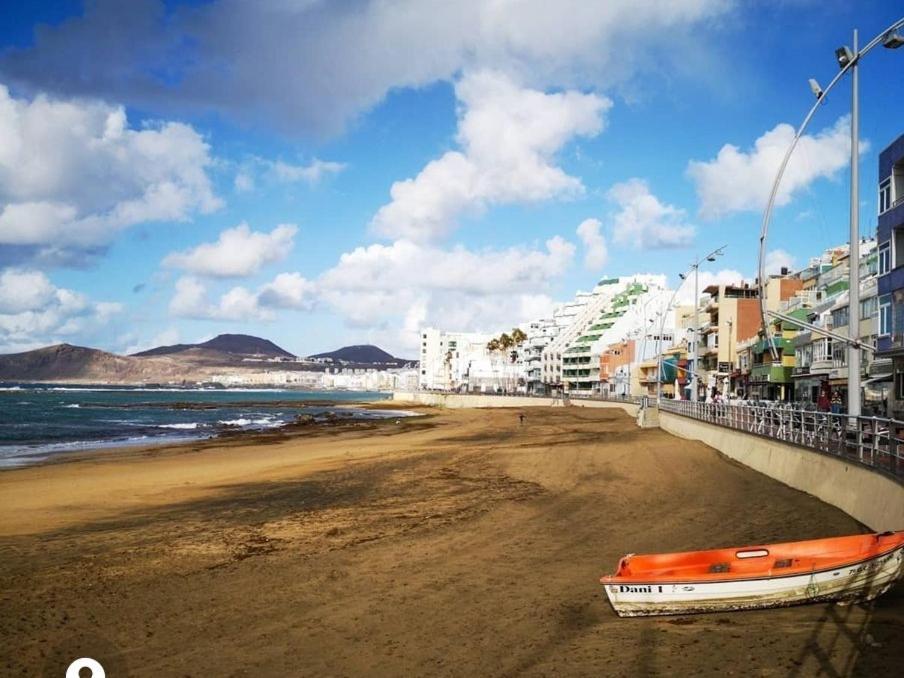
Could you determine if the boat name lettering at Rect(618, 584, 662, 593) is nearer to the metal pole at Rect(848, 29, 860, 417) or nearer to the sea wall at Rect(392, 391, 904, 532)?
the sea wall at Rect(392, 391, 904, 532)

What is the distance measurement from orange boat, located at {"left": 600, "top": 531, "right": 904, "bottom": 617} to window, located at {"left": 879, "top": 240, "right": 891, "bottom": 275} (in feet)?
76.2

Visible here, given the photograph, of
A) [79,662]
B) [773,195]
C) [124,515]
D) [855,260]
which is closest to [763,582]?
[79,662]

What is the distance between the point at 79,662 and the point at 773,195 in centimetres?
1813

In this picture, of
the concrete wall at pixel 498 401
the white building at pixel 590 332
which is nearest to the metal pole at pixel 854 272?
the concrete wall at pixel 498 401

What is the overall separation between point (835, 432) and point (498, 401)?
106 meters

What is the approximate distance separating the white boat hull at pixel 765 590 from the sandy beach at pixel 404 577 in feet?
0.49

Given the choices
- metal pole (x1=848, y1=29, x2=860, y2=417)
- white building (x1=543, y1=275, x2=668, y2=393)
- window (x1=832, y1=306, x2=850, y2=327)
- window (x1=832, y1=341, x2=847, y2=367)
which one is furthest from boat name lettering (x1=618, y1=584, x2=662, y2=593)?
white building (x1=543, y1=275, x2=668, y2=393)

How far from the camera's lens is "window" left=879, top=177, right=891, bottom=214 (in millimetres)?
28094

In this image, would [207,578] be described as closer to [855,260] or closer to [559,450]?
[855,260]

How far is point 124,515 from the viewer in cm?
1889

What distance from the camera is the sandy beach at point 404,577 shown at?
816cm

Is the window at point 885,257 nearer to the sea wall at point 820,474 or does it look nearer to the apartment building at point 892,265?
the apartment building at point 892,265

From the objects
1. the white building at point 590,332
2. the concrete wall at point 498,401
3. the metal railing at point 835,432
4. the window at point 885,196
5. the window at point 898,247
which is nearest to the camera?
the metal railing at point 835,432

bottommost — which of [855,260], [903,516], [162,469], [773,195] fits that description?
[162,469]
